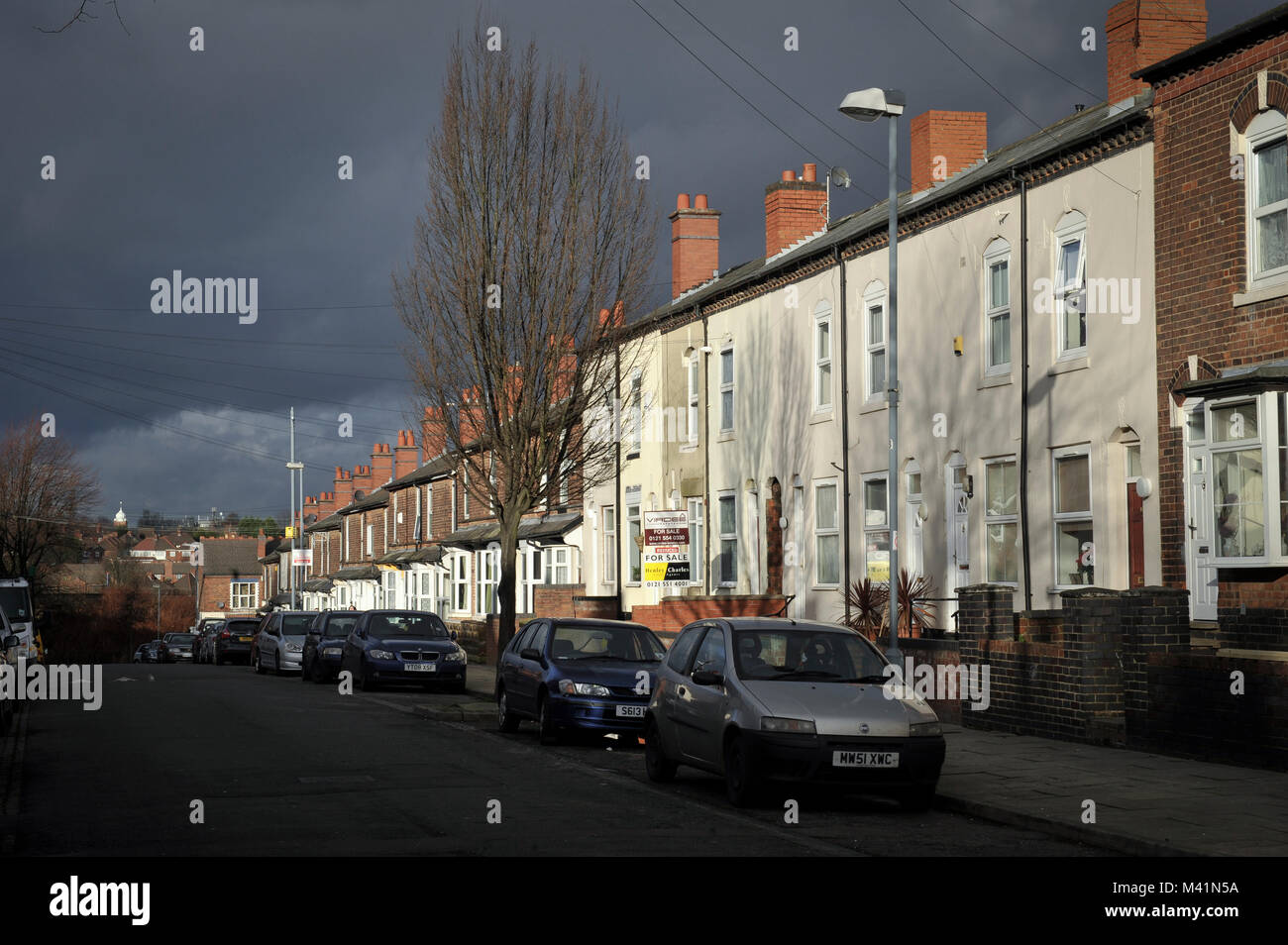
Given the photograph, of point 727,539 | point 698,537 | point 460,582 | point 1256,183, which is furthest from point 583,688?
point 460,582

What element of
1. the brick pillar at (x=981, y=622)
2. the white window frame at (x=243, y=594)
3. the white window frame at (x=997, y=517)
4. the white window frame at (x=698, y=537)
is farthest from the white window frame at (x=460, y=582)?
the white window frame at (x=243, y=594)

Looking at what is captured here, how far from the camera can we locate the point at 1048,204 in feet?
68.1

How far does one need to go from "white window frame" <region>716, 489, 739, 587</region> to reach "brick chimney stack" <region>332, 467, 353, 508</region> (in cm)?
5411

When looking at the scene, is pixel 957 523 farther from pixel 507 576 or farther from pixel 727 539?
pixel 727 539

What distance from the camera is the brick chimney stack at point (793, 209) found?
33.0 meters

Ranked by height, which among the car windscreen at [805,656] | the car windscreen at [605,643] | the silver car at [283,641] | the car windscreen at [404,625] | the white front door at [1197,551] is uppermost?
the white front door at [1197,551]

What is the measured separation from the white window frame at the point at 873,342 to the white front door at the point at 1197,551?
8330 mm

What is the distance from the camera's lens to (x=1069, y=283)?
20.4 m

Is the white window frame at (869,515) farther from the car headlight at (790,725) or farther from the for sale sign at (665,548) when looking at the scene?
the car headlight at (790,725)

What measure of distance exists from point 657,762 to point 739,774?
2043 mm

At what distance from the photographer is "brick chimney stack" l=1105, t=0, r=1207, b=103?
20703 mm
